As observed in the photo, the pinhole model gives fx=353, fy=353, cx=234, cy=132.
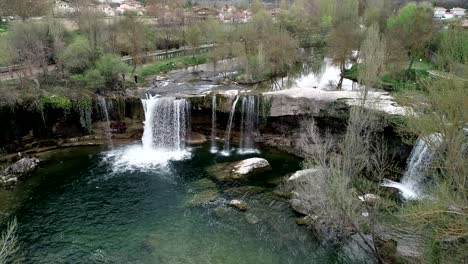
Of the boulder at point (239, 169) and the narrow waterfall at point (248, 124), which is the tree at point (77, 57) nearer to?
the narrow waterfall at point (248, 124)

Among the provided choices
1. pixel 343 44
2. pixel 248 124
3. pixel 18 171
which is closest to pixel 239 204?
pixel 248 124

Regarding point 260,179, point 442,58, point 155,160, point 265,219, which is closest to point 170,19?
point 155,160

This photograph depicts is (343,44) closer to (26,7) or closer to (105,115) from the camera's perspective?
(105,115)

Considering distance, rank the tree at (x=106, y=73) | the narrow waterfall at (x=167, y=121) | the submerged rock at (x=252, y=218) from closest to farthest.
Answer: the submerged rock at (x=252, y=218), the narrow waterfall at (x=167, y=121), the tree at (x=106, y=73)

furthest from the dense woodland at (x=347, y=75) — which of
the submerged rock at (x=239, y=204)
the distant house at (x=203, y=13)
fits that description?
the distant house at (x=203, y=13)

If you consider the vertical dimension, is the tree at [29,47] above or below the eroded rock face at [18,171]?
above
